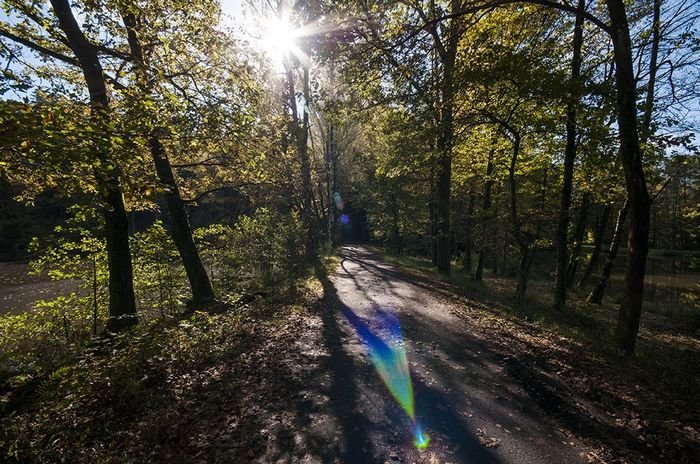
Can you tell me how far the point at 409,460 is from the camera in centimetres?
380

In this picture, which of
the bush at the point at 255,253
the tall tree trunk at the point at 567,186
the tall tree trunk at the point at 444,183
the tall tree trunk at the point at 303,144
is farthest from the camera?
the tall tree trunk at the point at 303,144

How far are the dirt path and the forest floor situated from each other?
0.07ft

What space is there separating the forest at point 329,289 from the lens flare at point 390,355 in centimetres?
5

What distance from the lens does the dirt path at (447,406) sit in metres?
3.92

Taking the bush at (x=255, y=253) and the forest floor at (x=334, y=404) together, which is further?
the bush at (x=255, y=253)

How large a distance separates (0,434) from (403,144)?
42.0 ft

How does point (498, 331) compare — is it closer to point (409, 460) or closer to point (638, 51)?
point (409, 460)

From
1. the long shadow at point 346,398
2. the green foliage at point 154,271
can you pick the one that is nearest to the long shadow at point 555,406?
the long shadow at point 346,398

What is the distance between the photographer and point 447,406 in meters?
4.88

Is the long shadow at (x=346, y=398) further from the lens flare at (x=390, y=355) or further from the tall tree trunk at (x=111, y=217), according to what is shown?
the tall tree trunk at (x=111, y=217)

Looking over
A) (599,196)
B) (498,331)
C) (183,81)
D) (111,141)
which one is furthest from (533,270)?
(111,141)

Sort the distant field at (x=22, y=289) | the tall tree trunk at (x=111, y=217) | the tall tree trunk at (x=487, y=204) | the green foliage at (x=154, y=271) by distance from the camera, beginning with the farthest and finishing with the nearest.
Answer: the distant field at (x=22, y=289)
the tall tree trunk at (x=487, y=204)
the green foliage at (x=154, y=271)
the tall tree trunk at (x=111, y=217)

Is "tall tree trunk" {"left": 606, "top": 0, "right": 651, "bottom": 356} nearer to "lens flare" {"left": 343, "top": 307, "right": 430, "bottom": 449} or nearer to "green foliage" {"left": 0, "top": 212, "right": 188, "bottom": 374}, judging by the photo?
"lens flare" {"left": 343, "top": 307, "right": 430, "bottom": 449}

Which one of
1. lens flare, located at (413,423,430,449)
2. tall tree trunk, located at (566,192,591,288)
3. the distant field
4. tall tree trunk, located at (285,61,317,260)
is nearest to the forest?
lens flare, located at (413,423,430,449)
